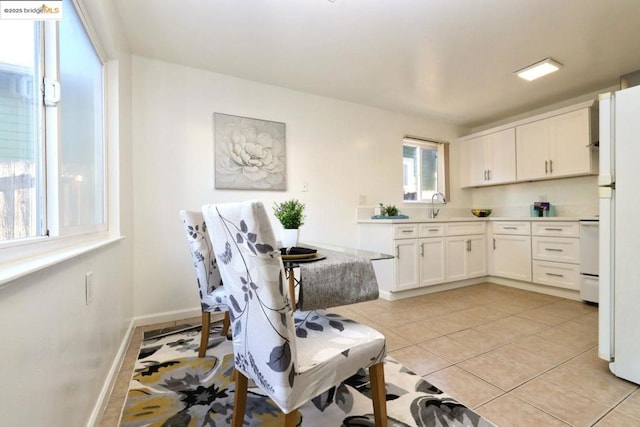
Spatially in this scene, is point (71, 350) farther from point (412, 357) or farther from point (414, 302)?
point (414, 302)

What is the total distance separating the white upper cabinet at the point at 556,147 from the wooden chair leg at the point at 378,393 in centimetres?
354

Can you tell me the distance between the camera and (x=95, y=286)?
1267 mm

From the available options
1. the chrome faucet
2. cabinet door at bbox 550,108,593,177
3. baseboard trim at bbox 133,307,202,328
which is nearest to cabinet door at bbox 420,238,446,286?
the chrome faucet

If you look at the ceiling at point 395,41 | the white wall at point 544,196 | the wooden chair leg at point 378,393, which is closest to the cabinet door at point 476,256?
the white wall at point 544,196

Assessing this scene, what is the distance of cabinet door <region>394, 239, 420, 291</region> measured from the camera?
3068mm

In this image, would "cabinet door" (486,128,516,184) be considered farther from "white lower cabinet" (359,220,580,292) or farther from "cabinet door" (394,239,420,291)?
"cabinet door" (394,239,420,291)

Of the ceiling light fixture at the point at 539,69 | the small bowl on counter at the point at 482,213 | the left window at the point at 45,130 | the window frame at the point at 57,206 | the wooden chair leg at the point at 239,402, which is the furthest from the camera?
the small bowl on counter at the point at 482,213

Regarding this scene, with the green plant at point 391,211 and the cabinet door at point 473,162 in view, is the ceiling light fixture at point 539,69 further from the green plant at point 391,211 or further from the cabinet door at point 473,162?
the green plant at point 391,211

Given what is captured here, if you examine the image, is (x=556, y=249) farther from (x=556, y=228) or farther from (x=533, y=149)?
(x=533, y=149)

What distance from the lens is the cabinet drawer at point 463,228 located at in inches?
137

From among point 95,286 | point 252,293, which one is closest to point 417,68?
point 252,293

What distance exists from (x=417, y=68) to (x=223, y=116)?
75.5 inches

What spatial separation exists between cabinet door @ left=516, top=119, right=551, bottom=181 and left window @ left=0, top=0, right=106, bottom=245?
4.45 metres

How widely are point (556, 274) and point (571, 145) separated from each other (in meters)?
1.49
